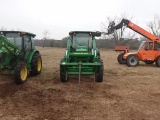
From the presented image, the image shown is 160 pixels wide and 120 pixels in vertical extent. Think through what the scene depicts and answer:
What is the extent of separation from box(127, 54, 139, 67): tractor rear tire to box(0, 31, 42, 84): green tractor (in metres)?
6.40

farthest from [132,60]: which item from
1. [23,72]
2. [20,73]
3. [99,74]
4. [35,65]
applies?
[20,73]

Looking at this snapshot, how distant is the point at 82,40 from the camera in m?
10.4

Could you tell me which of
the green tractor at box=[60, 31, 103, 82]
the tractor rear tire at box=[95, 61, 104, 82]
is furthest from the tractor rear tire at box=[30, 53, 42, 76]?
the tractor rear tire at box=[95, 61, 104, 82]

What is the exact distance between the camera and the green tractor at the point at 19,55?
847cm

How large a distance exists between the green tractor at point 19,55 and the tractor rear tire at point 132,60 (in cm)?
640

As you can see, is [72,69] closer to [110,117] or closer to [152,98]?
[152,98]

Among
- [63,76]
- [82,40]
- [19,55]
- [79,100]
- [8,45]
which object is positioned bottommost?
[79,100]

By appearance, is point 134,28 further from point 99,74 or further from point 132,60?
point 99,74

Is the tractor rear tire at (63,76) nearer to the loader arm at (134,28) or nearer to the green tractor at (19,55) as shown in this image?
the green tractor at (19,55)

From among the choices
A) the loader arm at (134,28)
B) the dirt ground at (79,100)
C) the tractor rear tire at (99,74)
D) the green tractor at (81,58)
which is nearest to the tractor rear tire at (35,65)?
the dirt ground at (79,100)

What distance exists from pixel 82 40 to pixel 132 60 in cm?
589

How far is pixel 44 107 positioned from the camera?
616cm

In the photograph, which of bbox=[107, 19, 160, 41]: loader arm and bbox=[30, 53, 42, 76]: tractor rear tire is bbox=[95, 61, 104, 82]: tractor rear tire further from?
bbox=[107, 19, 160, 41]: loader arm

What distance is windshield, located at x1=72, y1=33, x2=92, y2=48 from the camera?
10.4 meters
